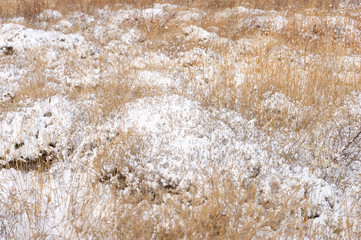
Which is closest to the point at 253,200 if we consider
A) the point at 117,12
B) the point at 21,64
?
the point at 21,64

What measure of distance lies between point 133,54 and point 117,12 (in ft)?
12.2

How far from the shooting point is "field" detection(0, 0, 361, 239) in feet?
6.10

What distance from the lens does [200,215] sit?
1.75 m

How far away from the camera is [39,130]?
117 inches

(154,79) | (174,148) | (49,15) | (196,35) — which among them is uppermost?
(49,15)

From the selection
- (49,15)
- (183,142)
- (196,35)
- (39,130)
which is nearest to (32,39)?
(49,15)

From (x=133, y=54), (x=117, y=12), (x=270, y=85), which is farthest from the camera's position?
(x=117, y=12)

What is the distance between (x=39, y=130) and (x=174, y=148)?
1.79 m

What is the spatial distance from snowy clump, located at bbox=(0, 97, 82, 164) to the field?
0.02m

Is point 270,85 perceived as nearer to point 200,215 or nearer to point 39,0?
point 200,215

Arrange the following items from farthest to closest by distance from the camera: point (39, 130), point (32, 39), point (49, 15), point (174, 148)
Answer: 1. point (49, 15)
2. point (32, 39)
3. point (39, 130)
4. point (174, 148)

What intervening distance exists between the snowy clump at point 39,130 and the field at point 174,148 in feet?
0.05

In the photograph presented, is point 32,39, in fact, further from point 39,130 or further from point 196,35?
point 196,35

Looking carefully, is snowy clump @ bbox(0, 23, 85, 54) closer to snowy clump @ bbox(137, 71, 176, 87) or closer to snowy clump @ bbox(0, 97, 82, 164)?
snowy clump @ bbox(137, 71, 176, 87)
